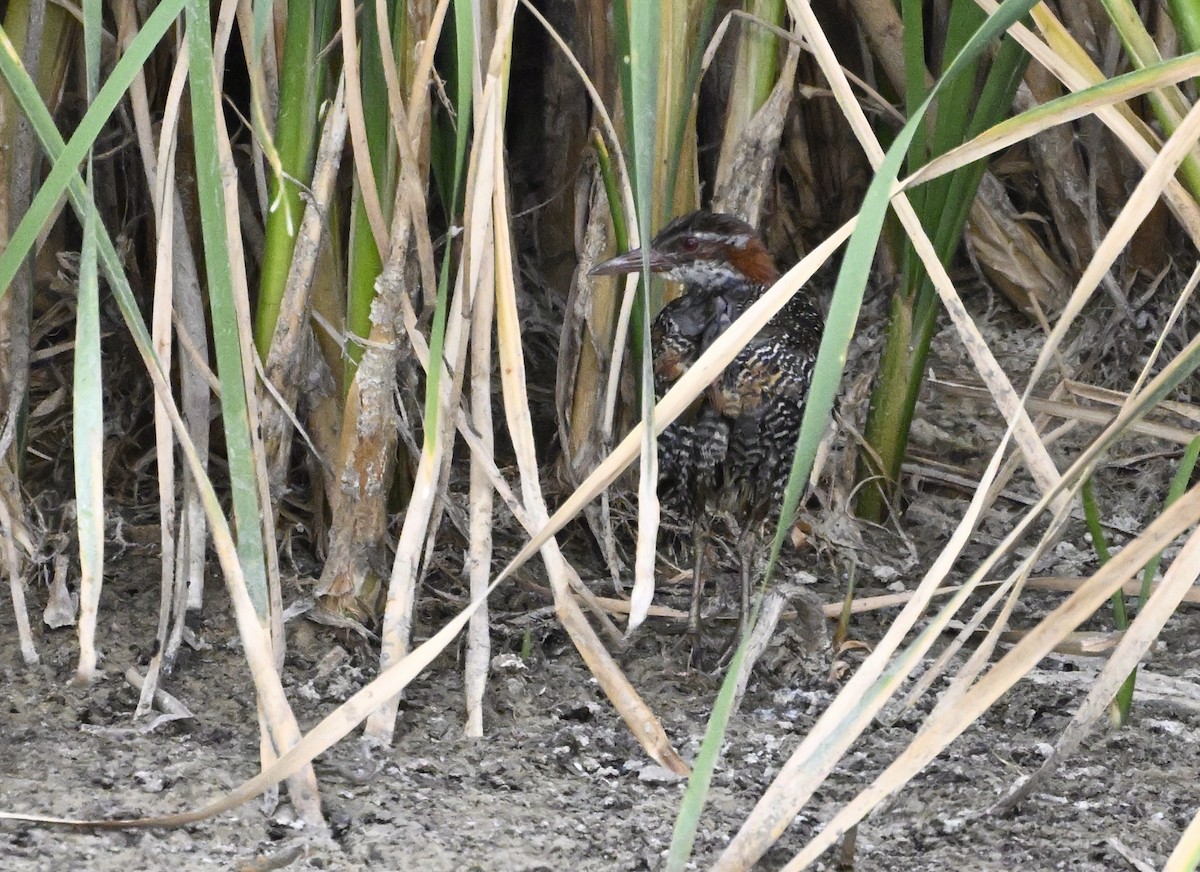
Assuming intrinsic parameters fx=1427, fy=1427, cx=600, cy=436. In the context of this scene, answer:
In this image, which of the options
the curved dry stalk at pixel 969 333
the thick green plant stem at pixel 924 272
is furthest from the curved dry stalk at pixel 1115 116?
the thick green plant stem at pixel 924 272

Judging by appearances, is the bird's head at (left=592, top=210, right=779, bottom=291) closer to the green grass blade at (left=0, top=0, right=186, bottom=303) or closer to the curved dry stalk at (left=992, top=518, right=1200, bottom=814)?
the green grass blade at (left=0, top=0, right=186, bottom=303)

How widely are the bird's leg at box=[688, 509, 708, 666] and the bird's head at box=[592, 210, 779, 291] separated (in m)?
0.55

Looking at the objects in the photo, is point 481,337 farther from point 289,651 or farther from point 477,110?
point 289,651

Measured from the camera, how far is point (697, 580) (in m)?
3.21

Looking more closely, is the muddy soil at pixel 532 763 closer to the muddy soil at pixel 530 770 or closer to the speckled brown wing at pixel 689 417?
the muddy soil at pixel 530 770

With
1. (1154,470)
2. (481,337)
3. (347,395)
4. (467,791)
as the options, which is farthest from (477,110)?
(1154,470)

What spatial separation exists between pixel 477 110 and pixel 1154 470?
2.25m

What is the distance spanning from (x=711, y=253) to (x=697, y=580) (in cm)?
74

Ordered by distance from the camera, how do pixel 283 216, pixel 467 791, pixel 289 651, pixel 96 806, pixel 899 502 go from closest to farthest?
pixel 96 806 → pixel 467 791 → pixel 283 216 → pixel 289 651 → pixel 899 502

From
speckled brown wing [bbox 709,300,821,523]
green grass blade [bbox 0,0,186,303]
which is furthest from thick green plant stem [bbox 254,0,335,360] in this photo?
speckled brown wing [bbox 709,300,821,523]

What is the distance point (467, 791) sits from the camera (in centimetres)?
239

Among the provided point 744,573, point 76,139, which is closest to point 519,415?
point 76,139

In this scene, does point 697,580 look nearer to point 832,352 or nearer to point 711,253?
point 711,253

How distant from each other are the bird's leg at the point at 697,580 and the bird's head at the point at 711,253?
21.7 inches
